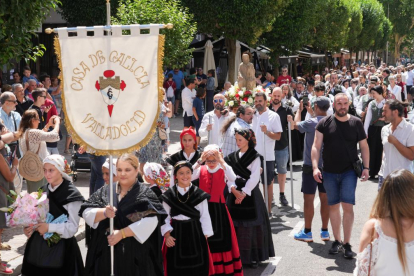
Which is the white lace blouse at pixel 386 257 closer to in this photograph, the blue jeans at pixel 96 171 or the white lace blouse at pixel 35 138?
the white lace blouse at pixel 35 138

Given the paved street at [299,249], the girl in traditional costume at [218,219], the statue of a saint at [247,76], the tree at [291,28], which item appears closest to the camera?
the girl in traditional costume at [218,219]

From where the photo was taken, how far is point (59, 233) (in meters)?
6.06

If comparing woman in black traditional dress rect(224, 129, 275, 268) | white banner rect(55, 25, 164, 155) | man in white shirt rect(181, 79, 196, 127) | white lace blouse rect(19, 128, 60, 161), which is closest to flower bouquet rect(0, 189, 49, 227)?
white banner rect(55, 25, 164, 155)

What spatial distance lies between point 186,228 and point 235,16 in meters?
19.3

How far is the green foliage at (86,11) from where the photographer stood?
73.3ft

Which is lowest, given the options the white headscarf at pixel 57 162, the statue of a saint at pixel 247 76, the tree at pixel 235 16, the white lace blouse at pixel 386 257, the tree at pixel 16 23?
the white lace blouse at pixel 386 257

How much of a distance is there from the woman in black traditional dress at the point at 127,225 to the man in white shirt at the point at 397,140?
3969mm

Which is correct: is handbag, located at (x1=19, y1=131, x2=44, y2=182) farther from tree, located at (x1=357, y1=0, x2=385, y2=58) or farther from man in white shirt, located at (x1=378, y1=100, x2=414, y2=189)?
tree, located at (x1=357, y1=0, x2=385, y2=58)

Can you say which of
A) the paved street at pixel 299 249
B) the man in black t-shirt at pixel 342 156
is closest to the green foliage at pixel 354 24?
the paved street at pixel 299 249

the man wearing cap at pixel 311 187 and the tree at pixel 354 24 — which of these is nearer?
the man wearing cap at pixel 311 187

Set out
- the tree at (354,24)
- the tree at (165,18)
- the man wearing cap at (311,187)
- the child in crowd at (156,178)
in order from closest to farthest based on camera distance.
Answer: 1. the child in crowd at (156,178)
2. the man wearing cap at (311,187)
3. the tree at (165,18)
4. the tree at (354,24)

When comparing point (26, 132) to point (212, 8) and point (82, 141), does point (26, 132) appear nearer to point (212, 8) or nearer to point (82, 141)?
point (82, 141)

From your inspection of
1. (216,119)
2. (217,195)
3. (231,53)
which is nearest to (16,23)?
(216,119)

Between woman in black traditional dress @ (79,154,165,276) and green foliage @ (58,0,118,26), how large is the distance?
16755mm
